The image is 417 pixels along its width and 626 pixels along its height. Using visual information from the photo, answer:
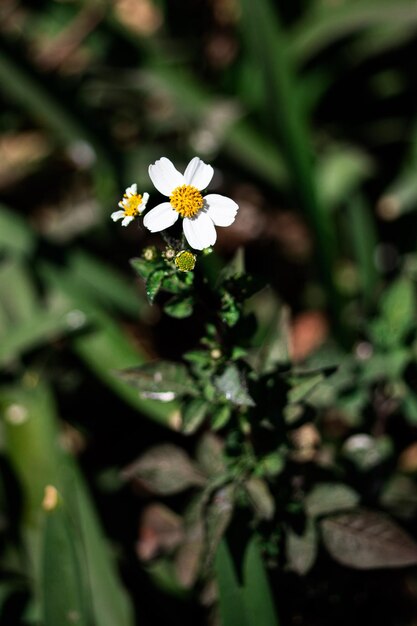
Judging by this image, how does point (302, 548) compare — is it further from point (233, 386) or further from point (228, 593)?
point (233, 386)

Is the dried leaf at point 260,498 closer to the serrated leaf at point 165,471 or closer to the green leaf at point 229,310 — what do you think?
the serrated leaf at point 165,471

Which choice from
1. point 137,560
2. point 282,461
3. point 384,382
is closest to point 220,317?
point 282,461

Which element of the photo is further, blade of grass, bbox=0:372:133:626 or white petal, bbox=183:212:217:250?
blade of grass, bbox=0:372:133:626

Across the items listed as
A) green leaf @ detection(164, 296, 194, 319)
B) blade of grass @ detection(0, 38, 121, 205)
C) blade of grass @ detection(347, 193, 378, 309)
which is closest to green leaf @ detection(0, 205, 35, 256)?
blade of grass @ detection(0, 38, 121, 205)

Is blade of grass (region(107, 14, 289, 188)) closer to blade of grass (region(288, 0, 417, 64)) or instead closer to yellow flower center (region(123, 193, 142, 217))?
blade of grass (region(288, 0, 417, 64))

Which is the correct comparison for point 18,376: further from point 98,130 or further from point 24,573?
point 98,130

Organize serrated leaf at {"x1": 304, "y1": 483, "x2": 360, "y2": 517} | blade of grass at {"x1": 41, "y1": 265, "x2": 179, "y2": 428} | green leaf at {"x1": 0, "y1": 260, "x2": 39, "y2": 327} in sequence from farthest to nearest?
green leaf at {"x1": 0, "y1": 260, "x2": 39, "y2": 327}
blade of grass at {"x1": 41, "y1": 265, "x2": 179, "y2": 428}
serrated leaf at {"x1": 304, "y1": 483, "x2": 360, "y2": 517}

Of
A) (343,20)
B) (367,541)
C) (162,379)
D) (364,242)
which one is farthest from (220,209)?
(343,20)
